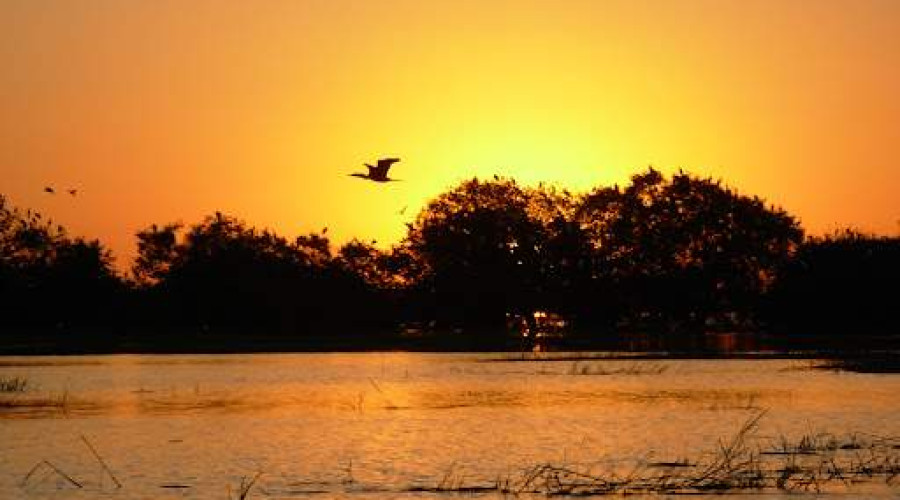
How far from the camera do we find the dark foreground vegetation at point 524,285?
121 meters

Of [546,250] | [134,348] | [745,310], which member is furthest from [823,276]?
[134,348]

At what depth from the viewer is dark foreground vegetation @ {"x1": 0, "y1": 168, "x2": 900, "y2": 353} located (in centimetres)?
12138

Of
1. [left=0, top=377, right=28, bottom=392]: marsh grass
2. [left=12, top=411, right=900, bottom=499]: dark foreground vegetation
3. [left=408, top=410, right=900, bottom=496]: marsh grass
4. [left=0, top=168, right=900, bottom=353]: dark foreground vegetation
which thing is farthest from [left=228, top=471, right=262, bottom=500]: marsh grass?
[left=0, top=168, right=900, bottom=353]: dark foreground vegetation

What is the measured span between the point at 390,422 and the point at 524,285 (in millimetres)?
86593

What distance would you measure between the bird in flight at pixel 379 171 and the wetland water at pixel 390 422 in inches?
274

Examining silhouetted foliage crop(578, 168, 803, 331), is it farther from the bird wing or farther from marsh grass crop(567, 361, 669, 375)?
the bird wing

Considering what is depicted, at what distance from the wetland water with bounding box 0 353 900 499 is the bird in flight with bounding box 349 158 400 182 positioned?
696 centimetres

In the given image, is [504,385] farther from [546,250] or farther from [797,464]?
[546,250]

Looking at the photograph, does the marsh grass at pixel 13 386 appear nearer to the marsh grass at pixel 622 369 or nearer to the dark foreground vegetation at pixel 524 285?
the marsh grass at pixel 622 369

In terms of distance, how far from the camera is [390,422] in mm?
41781

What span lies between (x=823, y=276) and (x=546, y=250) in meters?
23.7

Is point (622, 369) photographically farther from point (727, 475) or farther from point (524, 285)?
point (524, 285)

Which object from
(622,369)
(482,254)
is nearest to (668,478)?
(622,369)

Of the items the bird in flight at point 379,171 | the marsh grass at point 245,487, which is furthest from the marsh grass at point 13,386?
the marsh grass at point 245,487
